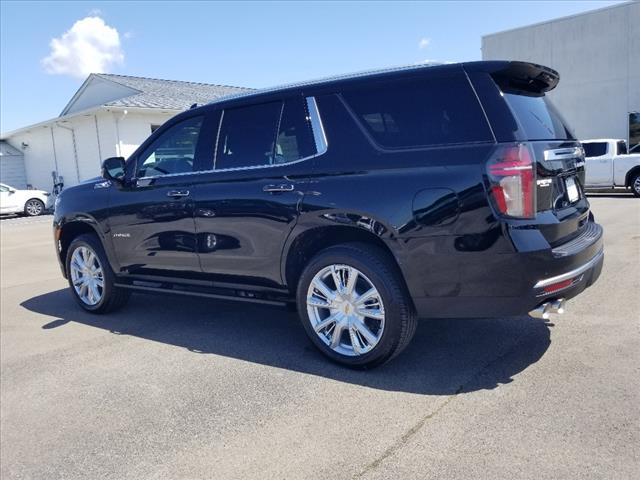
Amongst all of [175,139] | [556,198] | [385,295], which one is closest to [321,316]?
[385,295]

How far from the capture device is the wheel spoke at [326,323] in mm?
3969

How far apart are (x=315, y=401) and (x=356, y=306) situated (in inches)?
27.8

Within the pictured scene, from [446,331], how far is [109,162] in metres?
3.52

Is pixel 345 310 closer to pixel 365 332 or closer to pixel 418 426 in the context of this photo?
pixel 365 332

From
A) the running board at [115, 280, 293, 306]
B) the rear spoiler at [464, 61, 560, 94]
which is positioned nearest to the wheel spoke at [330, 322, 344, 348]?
the running board at [115, 280, 293, 306]

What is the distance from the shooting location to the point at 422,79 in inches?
143

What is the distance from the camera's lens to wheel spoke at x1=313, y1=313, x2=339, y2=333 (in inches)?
156

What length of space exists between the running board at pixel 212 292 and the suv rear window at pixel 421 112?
151 cm

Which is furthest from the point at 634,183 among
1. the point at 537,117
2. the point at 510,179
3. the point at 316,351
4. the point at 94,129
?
the point at 94,129

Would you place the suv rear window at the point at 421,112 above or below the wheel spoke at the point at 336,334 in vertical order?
above

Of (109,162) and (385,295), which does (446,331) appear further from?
(109,162)

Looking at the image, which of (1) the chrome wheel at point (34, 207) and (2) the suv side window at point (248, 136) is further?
(1) the chrome wheel at point (34, 207)

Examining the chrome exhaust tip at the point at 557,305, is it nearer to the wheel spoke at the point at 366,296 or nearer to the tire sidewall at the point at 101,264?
the wheel spoke at the point at 366,296

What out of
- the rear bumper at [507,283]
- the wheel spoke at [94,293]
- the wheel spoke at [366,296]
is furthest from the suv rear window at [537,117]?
the wheel spoke at [94,293]
